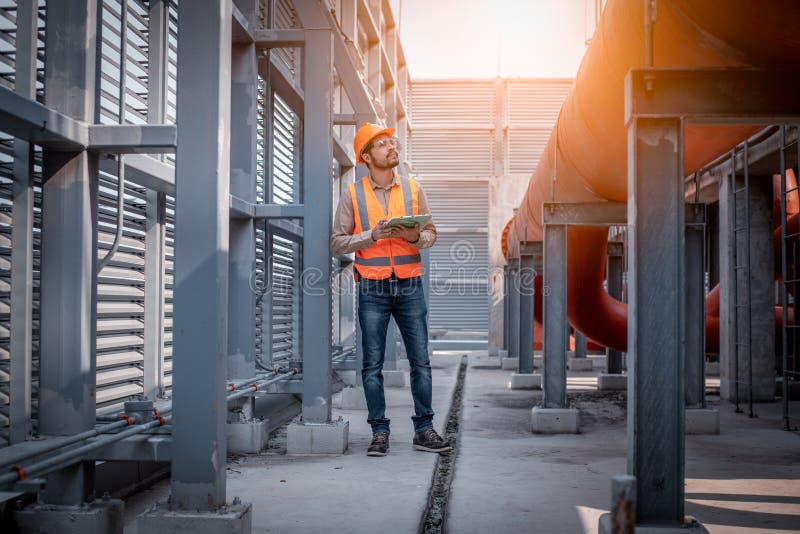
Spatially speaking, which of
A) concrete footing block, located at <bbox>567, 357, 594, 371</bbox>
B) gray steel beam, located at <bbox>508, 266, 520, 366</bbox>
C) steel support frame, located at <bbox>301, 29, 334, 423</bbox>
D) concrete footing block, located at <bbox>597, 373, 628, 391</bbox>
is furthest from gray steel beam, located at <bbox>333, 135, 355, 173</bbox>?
concrete footing block, located at <bbox>567, 357, 594, 371</bbox>

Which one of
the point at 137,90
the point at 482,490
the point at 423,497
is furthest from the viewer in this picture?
the point at 137,90

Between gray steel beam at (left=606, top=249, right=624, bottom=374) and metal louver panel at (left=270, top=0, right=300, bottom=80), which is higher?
metal louver panel at (left=270, top=0, right=300, bottom=80)

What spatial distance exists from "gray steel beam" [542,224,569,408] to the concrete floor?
1.16 ft

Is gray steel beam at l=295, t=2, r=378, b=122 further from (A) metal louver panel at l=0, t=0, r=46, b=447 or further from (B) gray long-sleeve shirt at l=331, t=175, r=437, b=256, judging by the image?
(A) metal louver panel at l=0, t=0, r=46, b=447

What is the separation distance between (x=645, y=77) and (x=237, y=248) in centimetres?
270

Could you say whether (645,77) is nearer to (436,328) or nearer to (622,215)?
(622,215)

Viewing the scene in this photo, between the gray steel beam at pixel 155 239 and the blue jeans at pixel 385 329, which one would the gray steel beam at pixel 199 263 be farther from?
the blue jeans at pixel 385 329

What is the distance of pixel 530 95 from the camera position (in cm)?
1841

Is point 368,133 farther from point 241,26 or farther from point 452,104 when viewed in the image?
point 452,104

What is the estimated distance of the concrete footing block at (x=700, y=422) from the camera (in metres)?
5.46

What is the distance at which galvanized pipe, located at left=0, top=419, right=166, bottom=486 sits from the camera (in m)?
2.05

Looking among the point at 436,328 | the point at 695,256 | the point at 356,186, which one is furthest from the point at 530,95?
the point at 356,186

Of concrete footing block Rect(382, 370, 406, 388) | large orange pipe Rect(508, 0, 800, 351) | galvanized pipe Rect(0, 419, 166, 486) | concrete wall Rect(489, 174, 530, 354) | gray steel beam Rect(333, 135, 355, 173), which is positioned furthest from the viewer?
concrete wall Rect(489, 174, 530, 354)

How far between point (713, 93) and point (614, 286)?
6968mm
